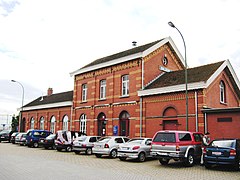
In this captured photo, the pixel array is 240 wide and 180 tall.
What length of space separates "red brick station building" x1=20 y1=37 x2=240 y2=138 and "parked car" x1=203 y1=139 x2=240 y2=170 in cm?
390

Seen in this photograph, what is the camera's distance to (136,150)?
16.7 meters

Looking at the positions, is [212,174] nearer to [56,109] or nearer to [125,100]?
[125,100]

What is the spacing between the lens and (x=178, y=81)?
2314 centimetres

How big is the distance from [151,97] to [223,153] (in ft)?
36.9

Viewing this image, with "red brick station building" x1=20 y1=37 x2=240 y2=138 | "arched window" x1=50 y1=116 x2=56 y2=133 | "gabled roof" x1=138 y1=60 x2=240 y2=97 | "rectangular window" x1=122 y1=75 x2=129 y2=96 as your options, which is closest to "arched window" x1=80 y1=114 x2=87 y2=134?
"red brick station building" x1=20 y1=37 x2=240 y2=138

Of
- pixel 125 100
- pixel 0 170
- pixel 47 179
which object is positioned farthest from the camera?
pixel 125 100

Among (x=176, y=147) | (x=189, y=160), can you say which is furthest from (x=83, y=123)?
(x=176, y=147)

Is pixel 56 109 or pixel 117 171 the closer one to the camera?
pixel 117 171

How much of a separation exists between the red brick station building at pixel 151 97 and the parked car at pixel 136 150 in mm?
3061

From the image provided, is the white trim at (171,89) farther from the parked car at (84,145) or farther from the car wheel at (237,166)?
the car wheel at (237,166)

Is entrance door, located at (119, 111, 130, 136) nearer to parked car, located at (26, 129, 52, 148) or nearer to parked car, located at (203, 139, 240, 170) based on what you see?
parked car, located at (26, 129, 52, 148)

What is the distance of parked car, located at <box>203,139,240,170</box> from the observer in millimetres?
13344

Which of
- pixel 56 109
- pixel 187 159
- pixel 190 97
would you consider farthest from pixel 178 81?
pixel 56 109

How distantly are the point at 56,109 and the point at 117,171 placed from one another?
2685 centimetres
